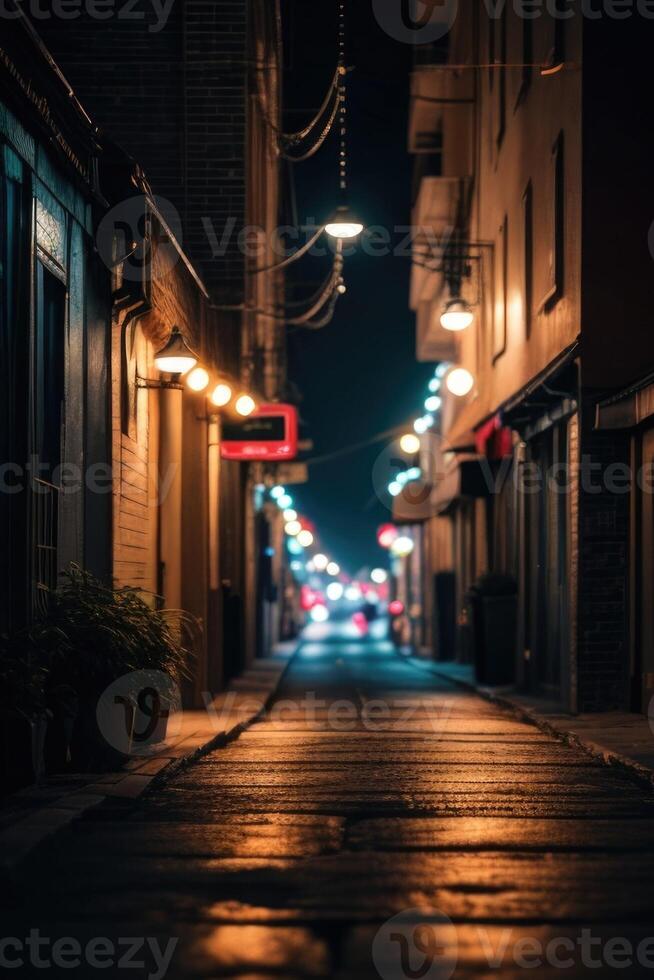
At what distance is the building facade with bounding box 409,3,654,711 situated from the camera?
47.5 ft

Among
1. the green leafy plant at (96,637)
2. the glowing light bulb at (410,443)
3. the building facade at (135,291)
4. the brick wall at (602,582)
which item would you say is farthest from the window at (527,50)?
the glowing light bulb at (410,443)

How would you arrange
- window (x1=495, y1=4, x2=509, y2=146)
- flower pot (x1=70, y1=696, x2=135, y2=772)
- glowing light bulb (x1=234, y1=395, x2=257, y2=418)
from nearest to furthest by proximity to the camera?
flower pot (x1=70, y1=696, x2=135, y2=772)
glowing light bulb (x1=234, y1=395, x2=257, y2=418)
window (x1=495, y1=4, x2=509, y2=146)

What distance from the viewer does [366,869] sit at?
21.5 ft

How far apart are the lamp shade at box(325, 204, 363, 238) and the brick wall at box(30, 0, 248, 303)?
182 inches

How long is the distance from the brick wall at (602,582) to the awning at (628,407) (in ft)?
1.13

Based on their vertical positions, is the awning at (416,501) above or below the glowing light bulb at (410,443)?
below

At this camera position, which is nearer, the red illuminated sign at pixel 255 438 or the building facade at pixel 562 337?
the building facade at pixel 562 337

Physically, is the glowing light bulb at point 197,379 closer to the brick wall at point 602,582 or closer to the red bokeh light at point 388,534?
the brick wall at point 602,582

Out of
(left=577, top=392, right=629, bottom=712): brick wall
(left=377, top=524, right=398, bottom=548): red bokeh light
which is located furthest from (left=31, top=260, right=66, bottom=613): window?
(left=377, top=524, right=398, bottom=548): red bokeh light

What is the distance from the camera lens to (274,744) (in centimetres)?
1245

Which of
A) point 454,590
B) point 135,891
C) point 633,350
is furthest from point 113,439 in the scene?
point 454,590

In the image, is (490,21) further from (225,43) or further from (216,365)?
(216,365)

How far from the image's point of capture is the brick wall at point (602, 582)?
48.9 feet

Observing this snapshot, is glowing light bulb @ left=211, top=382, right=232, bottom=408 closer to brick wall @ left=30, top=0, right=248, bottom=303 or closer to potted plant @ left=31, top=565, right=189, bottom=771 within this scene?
brick wall @ left=30, top=0, right=248, bottom=303
